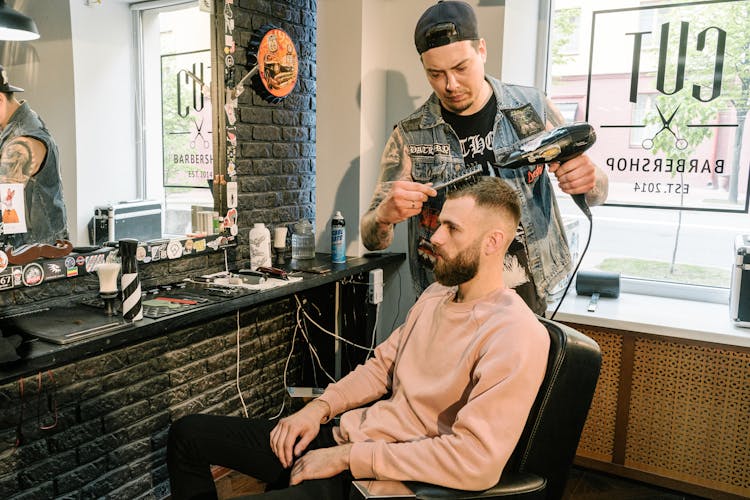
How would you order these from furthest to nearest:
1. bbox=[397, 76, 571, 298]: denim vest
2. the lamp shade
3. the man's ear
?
bbox=[397, 76, 571, 298]: denim vest → the lamp shade → the man's ear

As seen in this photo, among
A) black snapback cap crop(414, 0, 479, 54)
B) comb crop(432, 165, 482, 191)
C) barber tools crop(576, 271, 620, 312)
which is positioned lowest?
barber tools crop(576, 271, 620, 312)

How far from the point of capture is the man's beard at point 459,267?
1602 millimetres

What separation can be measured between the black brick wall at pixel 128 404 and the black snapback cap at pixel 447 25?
153cm

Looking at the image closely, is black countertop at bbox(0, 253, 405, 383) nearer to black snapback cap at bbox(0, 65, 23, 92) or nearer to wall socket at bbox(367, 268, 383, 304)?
wall socket at bbox(367, 268, 383, 304)

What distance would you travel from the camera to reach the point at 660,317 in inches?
103

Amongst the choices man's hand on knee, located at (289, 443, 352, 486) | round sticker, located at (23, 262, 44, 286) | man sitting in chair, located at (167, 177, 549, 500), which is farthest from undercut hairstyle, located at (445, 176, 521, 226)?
round sticker, located at (23, 262, 44, 286)

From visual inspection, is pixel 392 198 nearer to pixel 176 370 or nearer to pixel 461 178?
pixel 461 178

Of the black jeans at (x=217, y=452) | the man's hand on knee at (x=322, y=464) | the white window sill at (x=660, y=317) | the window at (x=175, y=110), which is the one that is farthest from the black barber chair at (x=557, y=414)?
the window at (x=175, y=110)

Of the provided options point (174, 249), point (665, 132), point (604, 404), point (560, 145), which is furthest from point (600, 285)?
point (174, 249)

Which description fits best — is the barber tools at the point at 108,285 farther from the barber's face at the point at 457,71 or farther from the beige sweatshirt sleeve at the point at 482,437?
the barber's face at the point at 457,71

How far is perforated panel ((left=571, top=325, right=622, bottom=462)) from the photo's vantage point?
2.62 m

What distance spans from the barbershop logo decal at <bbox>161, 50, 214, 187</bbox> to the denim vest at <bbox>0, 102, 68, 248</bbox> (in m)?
0.48

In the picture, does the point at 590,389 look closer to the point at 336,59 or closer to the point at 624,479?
the point at 624,479

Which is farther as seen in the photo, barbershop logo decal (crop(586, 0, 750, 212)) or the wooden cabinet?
barbershop logo decal (crop(586, 0, 750, 212))
